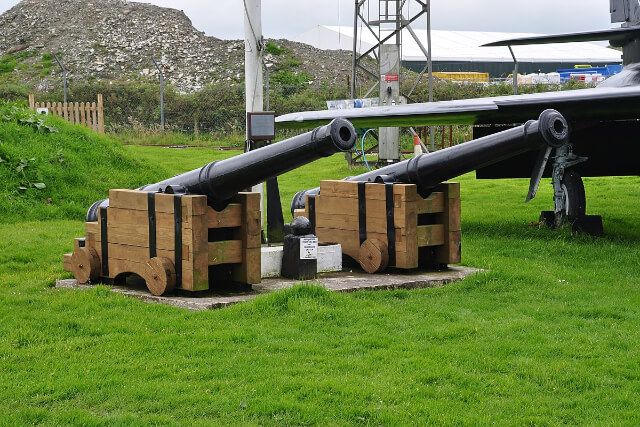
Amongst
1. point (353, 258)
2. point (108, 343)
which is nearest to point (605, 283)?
point (353, 258)

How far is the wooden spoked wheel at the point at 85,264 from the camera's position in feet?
25.0

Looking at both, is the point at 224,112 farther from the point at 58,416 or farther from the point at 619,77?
the point at 58,416

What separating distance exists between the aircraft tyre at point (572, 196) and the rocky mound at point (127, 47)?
3235 cm

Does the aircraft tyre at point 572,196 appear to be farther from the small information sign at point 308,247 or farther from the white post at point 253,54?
the small information sign at point 308,247

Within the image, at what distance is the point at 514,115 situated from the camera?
37.7 ft

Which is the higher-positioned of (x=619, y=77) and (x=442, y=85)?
(x=442, y=85)

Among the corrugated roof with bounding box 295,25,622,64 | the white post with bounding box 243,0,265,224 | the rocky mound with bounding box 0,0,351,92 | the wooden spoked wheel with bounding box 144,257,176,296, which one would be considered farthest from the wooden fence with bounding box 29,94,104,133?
the corrugated roof with bounding box 295,25,622,64

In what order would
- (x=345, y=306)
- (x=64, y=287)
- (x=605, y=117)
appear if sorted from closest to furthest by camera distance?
(x=345, y=306) → (x=64, y=287) → (x=605, y=117)

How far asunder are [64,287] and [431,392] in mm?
4190

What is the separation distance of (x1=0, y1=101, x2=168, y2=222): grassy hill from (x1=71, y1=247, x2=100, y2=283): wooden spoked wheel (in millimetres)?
4897

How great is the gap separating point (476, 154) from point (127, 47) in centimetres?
4407

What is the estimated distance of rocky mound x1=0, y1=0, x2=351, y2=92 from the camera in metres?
44.9

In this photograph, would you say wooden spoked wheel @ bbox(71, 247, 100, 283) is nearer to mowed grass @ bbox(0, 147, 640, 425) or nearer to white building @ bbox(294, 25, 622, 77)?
mowed grass @ bbox(0, 147, 640, 425)

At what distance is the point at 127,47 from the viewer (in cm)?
4872
